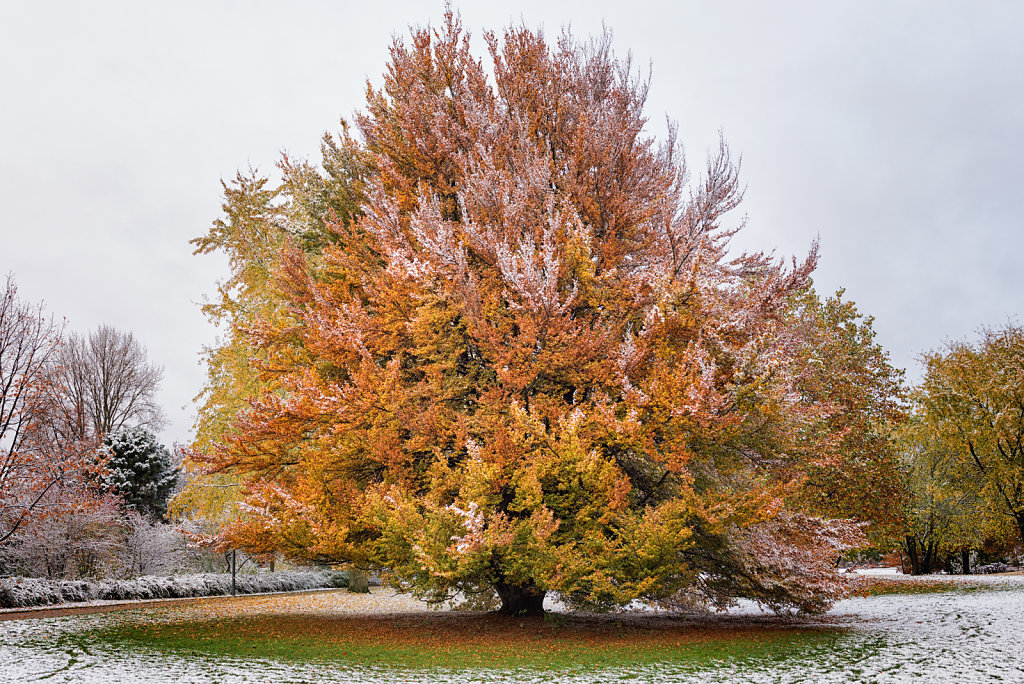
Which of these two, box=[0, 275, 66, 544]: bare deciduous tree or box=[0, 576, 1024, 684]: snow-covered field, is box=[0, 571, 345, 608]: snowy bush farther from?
box=[0, 576, 1024, 684]: snow-covered field

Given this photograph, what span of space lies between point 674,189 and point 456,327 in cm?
589

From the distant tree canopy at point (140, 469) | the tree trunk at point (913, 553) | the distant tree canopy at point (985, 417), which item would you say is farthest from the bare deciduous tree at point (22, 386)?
the tree trunk at point (913, 553)

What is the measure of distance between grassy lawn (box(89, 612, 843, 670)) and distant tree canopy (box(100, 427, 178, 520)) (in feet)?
54.7

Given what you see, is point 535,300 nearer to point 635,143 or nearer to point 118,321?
point 635,143

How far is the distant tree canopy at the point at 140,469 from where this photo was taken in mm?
25723

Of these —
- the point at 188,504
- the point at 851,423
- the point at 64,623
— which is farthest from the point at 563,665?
the point at 188,504

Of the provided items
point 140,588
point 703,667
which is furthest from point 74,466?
point 703,667

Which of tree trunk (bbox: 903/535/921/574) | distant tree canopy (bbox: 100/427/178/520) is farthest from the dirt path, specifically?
tree trunk (bbox: 903/535/921/574)

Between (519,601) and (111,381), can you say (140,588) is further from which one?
(111,381)

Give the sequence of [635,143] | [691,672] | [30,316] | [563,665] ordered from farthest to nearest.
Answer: [30,316], [635,143], [563,665], [691,672]

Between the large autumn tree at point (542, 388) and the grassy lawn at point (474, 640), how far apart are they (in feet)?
2.01

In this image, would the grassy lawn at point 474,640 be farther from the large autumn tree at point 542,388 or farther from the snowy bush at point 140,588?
the snowy bush at point 140,588

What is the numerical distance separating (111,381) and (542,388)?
30.0 metres

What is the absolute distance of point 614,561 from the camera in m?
8.91
